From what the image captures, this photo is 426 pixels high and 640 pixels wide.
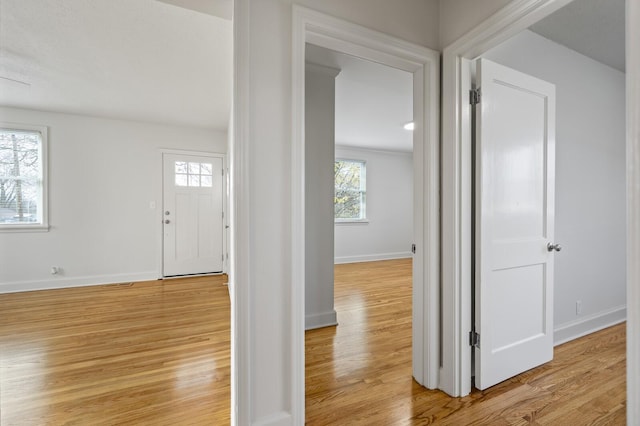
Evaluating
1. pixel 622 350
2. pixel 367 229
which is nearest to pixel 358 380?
pixel 622 350

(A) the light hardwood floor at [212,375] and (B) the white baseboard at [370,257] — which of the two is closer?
(A) the light hardwood floor at [212,375]

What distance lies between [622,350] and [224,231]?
4916mm

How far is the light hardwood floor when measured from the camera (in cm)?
153

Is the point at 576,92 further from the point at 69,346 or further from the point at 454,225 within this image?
the point at 69,346

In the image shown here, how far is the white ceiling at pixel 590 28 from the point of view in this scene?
6.18 ft

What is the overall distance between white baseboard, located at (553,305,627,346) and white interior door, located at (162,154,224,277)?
456 centimetres

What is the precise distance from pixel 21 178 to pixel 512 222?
570 centimetres

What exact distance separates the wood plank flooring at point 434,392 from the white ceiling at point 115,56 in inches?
88.4

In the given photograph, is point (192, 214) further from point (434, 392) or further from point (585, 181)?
point (585, 181)

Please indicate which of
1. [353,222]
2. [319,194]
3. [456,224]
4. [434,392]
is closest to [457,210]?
[456,224]

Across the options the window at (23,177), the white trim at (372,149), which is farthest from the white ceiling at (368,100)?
the window at (23,177)

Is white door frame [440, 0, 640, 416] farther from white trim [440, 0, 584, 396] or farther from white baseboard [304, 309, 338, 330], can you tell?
white baseboard [304, 309, 338, 330]

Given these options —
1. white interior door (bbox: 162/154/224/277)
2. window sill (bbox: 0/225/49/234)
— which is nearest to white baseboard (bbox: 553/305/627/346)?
white interior door (bbox: 162/154/224/277)

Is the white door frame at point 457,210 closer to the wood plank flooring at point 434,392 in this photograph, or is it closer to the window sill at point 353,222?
the wood plank flooring at point 434,392
